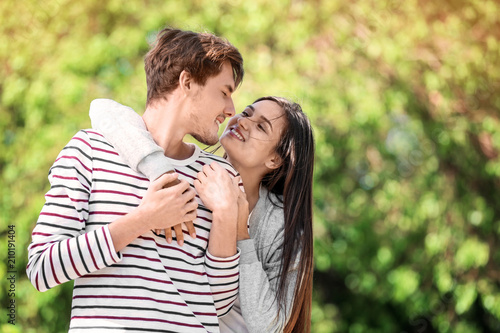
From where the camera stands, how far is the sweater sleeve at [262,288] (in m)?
1.96

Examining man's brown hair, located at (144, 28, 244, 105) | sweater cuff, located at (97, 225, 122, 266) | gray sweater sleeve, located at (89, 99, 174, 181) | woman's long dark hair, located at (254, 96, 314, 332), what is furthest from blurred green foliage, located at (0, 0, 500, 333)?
sweater cuff, located at (97, 225, 122, 266)

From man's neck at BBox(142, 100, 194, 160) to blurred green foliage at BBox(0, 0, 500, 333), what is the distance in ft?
8.19

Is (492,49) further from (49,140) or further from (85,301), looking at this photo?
(85,301)

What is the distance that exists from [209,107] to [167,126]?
135 mm

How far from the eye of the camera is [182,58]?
188 cm

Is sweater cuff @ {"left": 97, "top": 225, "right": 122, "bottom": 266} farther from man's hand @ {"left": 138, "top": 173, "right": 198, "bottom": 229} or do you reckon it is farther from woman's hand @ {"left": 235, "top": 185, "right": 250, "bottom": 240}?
woman's hand @ {"left": 235, "top": 185, "right": 250, "bottom": 240}

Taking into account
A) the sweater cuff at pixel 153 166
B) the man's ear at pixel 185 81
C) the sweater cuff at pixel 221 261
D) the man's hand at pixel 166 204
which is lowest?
the sweater cuff at pixel 221 261

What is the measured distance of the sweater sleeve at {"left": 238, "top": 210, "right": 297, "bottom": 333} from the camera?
1.96 metres

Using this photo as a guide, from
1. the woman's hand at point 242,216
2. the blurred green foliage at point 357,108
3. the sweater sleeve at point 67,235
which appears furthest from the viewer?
the blurred green foliage at point 357,108

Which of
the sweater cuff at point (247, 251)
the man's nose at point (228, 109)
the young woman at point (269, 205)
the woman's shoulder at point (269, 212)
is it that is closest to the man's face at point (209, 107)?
the man's nose at point (228, 109)

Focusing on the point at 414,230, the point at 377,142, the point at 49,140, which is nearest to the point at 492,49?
the point at 377,142

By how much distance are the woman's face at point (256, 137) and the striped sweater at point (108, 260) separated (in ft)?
1.69

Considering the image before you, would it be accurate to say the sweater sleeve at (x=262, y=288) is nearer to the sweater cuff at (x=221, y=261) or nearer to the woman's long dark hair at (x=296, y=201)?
the woman's long dark hair at (x=296, y=201)

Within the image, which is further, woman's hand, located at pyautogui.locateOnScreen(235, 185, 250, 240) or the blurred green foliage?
the blurred green foliage
